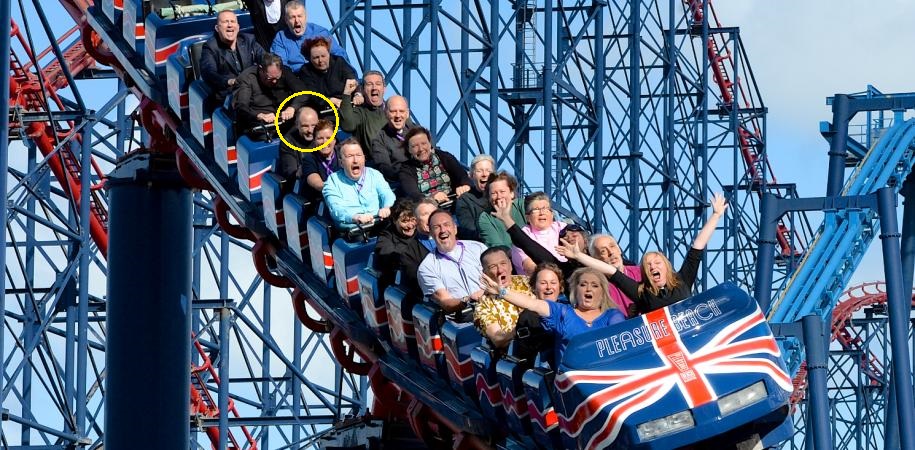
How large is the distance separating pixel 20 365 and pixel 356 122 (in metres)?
5.82

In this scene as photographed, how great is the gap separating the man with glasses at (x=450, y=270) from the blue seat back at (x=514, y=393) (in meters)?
0.60

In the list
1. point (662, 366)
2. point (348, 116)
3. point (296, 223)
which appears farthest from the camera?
point (348, 116)

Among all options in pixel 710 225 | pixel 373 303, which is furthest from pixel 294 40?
pixel 710 225

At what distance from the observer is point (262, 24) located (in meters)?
12.4

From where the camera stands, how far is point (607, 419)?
8.08 metres

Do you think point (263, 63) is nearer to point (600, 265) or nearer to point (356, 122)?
point (356, 122)

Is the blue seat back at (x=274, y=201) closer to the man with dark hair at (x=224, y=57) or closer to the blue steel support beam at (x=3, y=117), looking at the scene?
the man with dark hair at (x=224, y=57)

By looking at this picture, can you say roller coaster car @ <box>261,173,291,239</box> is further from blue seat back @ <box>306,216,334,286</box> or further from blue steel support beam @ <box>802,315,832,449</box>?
blue steel support beam @ <box>802,315,832,449</box>

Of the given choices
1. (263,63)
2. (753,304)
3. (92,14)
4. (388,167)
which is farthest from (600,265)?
(92,14)

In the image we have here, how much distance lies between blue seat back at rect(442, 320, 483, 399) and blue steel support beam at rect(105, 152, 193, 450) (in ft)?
11.4

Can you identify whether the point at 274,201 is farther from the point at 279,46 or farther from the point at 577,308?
the point at 577,308

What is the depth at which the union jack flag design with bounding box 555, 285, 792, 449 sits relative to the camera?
26.6 ft

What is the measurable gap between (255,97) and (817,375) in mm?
4229

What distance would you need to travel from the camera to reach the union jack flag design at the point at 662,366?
8109 mm
